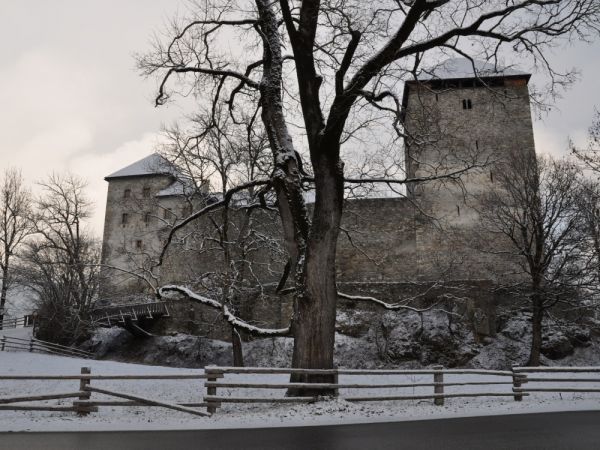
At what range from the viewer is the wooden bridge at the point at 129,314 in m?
29.7

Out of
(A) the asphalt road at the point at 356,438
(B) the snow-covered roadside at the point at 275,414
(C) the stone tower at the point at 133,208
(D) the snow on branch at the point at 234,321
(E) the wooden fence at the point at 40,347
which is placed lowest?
(E) the wooden fence at the point at 40,347

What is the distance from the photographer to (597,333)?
25891 mm

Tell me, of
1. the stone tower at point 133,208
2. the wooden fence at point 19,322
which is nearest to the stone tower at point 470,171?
the stone tower at point 133,208

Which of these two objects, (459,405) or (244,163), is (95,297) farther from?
(459,405)

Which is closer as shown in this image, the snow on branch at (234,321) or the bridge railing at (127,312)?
the snow on branch at (234,321)

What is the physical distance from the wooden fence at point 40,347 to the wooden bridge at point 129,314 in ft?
6.09

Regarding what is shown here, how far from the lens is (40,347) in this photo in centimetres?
2739

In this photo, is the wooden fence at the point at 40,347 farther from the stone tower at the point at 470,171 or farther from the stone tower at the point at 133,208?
the stone tower at the point at 470,171

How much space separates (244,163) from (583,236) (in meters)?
14.4

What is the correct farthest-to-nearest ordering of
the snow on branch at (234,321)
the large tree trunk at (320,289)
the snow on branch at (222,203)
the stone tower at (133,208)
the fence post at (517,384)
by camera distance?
the stone tower at (133,208)
the snow on branch at (234,321)
the fence post at (517,384)
the snow on branch at (222,203)
the large tree trunk at (320,289)

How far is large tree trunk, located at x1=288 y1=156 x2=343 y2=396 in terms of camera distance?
9961 mm

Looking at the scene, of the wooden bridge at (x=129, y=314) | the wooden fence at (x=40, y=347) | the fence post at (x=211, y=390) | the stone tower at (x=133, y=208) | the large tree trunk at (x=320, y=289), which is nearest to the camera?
the fence post at (x=211, y=390)

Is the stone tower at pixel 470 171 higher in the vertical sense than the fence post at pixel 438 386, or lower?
higher

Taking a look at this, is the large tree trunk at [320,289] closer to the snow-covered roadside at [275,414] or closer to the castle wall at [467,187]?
the snow-covered roadside at [275,414]
